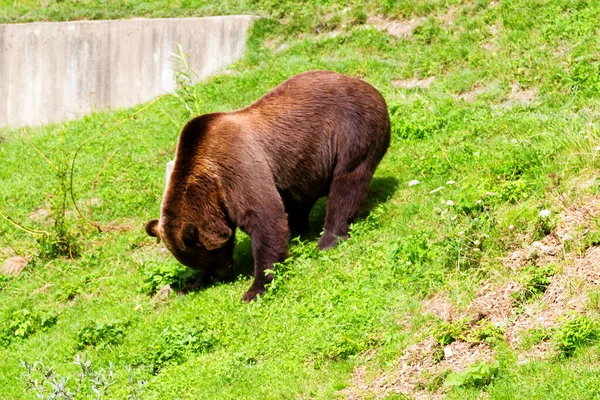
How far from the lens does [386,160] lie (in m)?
11.9

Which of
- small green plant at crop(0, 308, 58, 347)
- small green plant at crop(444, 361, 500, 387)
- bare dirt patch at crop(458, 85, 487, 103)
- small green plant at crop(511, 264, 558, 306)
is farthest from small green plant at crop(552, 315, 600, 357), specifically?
bare dirt patch at crop(458, 85, 487, 103)

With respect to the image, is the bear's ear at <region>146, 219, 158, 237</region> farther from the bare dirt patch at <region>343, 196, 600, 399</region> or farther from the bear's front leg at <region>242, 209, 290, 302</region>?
the bare dirt patch at <region>343, 196, 600, 399</region>

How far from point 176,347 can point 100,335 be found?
1188 millimetres

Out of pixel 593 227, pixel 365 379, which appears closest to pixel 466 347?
pixel 365 379

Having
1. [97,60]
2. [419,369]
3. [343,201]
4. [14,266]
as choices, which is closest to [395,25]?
[343,201]

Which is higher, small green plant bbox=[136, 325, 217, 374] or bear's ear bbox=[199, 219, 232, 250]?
bear's ear bbox=[199, 219, 232, 250]

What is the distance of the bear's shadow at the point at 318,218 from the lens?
10592 mm

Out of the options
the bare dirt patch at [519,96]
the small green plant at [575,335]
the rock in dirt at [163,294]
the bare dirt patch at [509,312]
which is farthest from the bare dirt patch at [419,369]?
the bare dirt patch at [519,96]

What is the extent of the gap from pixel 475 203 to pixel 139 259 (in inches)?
179

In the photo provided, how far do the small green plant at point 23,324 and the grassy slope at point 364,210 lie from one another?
114 mm

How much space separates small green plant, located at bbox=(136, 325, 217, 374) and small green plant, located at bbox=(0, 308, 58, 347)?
6.55ft

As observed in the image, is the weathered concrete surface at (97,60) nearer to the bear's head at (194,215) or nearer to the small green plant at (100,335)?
the bear's head at (194,215)

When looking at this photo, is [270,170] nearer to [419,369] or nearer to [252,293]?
[252,293]

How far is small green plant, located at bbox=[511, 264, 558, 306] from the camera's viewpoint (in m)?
7.28
